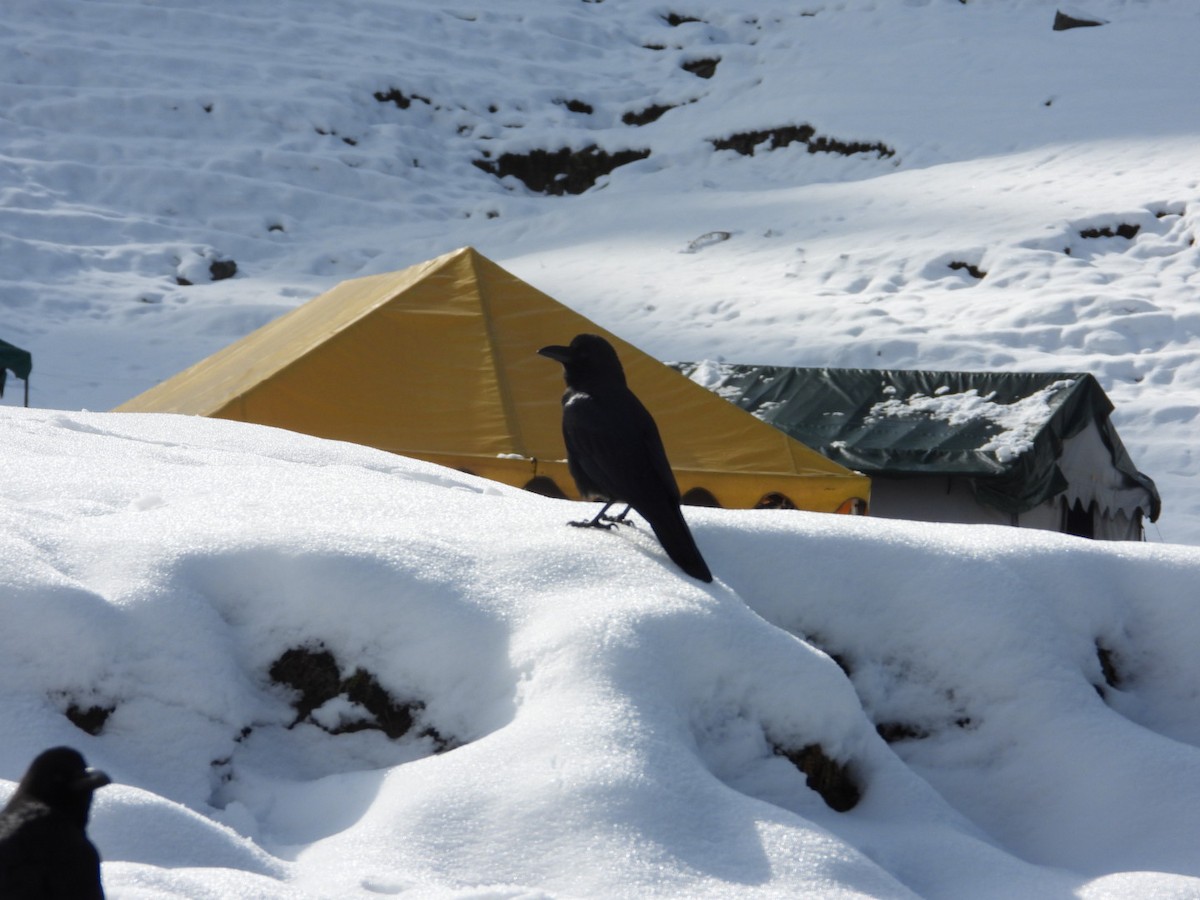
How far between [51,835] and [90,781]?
9 centimetres

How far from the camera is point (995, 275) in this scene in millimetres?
16031

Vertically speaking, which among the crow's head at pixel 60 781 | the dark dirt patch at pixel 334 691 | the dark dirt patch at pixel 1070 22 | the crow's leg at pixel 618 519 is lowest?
the dark dirt patch at pixel 334 691

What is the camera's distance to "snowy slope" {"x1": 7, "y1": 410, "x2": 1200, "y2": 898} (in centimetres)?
265

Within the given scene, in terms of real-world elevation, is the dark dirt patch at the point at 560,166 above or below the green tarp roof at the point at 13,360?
above

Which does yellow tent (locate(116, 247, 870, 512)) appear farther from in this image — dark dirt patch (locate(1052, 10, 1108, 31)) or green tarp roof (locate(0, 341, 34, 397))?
dark dirt patch (locate(1052, 10, 1108, 31))

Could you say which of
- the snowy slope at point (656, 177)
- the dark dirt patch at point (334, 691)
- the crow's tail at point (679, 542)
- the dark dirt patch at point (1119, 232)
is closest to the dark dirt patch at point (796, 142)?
the snowy slope at point (656, 177)

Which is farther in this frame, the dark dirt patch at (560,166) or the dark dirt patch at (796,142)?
the dark dirt patch at (560,166)

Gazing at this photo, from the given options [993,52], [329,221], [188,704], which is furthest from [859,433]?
[993,52]

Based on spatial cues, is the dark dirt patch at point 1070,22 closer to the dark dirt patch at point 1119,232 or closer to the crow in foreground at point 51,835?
the dark dirt patch at point 1119,232

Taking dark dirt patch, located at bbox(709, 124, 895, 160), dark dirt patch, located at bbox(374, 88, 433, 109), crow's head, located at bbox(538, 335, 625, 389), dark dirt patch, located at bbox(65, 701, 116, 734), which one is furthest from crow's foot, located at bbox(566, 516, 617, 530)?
dark dirt patch, located at bbox(374, 88, 433, 109)

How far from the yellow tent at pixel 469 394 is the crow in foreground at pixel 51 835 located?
529 centimetres

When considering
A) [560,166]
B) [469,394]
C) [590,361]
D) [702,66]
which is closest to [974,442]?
[469,394]

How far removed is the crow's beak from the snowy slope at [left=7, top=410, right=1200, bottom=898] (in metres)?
0.26

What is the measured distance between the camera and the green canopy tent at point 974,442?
10.1 m
